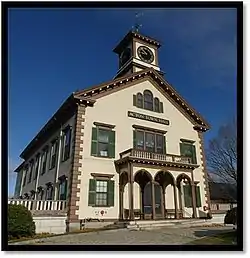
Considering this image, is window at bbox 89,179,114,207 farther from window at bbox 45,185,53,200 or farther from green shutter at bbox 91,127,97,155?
window at bbox 45,185,53,200

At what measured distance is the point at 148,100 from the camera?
A: 10.5m

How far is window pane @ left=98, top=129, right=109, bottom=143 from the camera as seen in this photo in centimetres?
914

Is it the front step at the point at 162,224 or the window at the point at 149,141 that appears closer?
the front step at the point at 162,224

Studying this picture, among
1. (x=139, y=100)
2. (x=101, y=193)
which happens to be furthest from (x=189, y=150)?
(x=101, y=193)

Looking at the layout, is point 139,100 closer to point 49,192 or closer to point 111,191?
point 111,191

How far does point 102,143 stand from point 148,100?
2.40 m

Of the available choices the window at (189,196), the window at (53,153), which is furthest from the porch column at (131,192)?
the window at (53,153)

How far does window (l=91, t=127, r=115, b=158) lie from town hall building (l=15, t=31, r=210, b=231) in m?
0.03

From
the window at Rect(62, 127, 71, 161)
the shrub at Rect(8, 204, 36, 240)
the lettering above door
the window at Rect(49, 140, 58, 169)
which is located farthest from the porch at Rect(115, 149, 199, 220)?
the shrub at Rect(8, 204, 36, 240)

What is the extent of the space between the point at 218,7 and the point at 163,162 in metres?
5.37

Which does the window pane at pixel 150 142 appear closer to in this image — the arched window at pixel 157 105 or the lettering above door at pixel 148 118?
the lettering above door at pixel 148 118

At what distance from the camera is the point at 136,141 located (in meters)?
9.84

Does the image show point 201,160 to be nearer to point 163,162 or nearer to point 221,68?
point 163,162

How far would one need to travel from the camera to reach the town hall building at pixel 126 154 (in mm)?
8672
